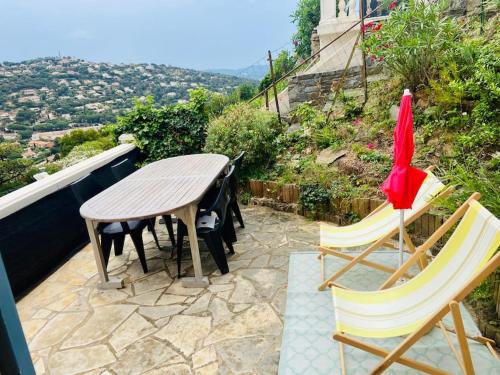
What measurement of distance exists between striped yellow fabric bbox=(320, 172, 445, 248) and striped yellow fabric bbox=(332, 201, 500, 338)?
783mm

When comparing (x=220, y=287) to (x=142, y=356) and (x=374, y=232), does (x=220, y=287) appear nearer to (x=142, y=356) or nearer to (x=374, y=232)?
(x=142, y=356)

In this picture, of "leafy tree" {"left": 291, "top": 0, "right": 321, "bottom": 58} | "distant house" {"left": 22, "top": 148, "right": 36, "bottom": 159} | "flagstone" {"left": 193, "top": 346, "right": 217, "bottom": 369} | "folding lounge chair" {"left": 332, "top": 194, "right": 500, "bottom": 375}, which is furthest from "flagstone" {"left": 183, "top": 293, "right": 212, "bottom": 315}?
"leafy tree" {"left": 291, "top": 0, "right": 321, "bottom": 58}

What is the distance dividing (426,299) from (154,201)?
93.0 inches

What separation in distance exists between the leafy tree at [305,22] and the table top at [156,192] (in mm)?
9474

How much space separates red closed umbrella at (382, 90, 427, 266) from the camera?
2193 mm

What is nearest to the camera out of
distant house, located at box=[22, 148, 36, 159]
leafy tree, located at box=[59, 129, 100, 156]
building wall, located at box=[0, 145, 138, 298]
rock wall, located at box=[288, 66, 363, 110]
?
building wall, located at box=[0, 145, 138, 298]

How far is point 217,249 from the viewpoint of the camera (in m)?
3.52

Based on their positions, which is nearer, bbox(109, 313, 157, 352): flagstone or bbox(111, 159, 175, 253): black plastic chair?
bbox(109, 313, 157, 352): flagstone

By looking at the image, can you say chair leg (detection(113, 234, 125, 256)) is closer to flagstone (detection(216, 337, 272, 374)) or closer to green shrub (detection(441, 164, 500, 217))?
flagstone (detection(216, 337, 272, 374))

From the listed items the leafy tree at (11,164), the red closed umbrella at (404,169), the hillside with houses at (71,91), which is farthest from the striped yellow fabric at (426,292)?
the hillside with houses at (71,91)

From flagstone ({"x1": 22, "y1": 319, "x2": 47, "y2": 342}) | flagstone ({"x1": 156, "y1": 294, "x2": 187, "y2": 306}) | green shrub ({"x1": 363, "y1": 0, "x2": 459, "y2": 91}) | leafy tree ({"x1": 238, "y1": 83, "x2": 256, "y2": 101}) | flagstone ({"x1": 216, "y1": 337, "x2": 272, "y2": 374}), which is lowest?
flagstone ({"x1": 22, "y1": 319, "x2": 47, "y2": 342})

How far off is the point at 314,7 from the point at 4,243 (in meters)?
12.0

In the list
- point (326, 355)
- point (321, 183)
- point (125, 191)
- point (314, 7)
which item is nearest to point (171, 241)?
point (125, 191)

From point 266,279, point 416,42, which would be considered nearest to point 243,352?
point 266,279
